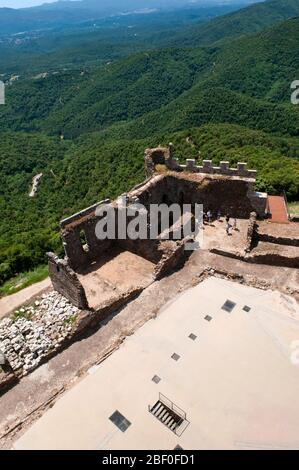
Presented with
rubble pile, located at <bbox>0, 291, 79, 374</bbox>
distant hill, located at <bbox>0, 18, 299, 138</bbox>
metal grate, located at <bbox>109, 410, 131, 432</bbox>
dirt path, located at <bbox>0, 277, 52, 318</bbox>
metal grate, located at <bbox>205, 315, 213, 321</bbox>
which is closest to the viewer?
metal grate, located at <bbox>109, 410, 131, 432</bbox>

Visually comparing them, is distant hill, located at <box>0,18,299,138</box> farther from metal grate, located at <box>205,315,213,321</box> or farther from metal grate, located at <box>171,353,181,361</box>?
metal grate, located at <box>171,353,181,361</box>

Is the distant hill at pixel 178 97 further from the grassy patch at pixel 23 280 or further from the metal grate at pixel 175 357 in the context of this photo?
the metal grate at pixel 175 357

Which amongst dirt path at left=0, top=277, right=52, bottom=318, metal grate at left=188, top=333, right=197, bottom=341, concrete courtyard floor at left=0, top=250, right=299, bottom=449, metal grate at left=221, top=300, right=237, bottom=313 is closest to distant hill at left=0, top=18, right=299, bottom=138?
dirt path at left=0, top=277, right=52, bottom=318

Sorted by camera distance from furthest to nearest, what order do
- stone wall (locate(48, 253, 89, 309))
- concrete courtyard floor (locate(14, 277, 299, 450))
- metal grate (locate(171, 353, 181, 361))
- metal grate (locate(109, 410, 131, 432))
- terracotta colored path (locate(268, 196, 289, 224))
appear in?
terracotta colored path (locate(268, 196, 289, 224))
stone wall (locate(48, 253, 89, 309))
metal grate (locate(171, 353, 181, 361))
metal grate (locate(109, 410, 131, 432))
concrete courtyard floor (locate(14, 277, 299, 450))

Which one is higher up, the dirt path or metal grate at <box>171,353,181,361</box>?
metal grate at <box>171,353,181,361</box>

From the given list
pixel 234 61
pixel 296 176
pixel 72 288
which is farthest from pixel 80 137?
pixel 72 288

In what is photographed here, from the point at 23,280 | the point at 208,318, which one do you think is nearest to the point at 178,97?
the point at 23,280

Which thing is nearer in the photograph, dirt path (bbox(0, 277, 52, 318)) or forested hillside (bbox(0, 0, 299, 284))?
dirt path (bbox(0, 277, 52, 318))

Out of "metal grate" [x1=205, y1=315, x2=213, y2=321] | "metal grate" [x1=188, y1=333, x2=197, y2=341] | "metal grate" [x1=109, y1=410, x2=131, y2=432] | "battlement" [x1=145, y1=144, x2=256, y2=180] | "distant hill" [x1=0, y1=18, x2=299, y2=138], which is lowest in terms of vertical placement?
"distant hill" [x1=0, y1=18, x2=299, y2=138]
